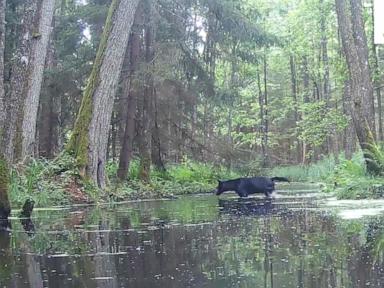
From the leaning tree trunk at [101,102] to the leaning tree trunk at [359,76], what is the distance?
181 inches

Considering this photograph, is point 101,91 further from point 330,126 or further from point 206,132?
point 330,126

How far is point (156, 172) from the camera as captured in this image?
20.4 m

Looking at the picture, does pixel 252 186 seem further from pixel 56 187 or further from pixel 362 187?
pixel 56 187

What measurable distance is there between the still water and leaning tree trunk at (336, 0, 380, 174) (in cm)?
483

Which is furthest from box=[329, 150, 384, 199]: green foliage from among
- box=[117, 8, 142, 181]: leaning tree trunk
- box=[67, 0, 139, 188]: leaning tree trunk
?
box=[117, 8, 142, 181]: leaning tree trunk

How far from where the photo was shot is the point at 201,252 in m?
4.52

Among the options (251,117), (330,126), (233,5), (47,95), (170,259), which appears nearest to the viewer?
(170,259)

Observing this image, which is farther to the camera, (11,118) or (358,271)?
(11,118)

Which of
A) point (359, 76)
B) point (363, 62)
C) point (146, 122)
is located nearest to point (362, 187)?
point (359, 76)

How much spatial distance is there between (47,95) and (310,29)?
2227cm

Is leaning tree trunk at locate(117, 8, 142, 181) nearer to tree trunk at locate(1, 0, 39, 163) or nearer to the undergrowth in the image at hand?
tree trunk at locate(1, 0, 39, 163)

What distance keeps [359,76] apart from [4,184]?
7.86 m

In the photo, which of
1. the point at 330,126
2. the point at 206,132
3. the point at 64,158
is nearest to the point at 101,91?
the point at 64,158

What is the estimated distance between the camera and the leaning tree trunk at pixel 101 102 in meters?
12.4
